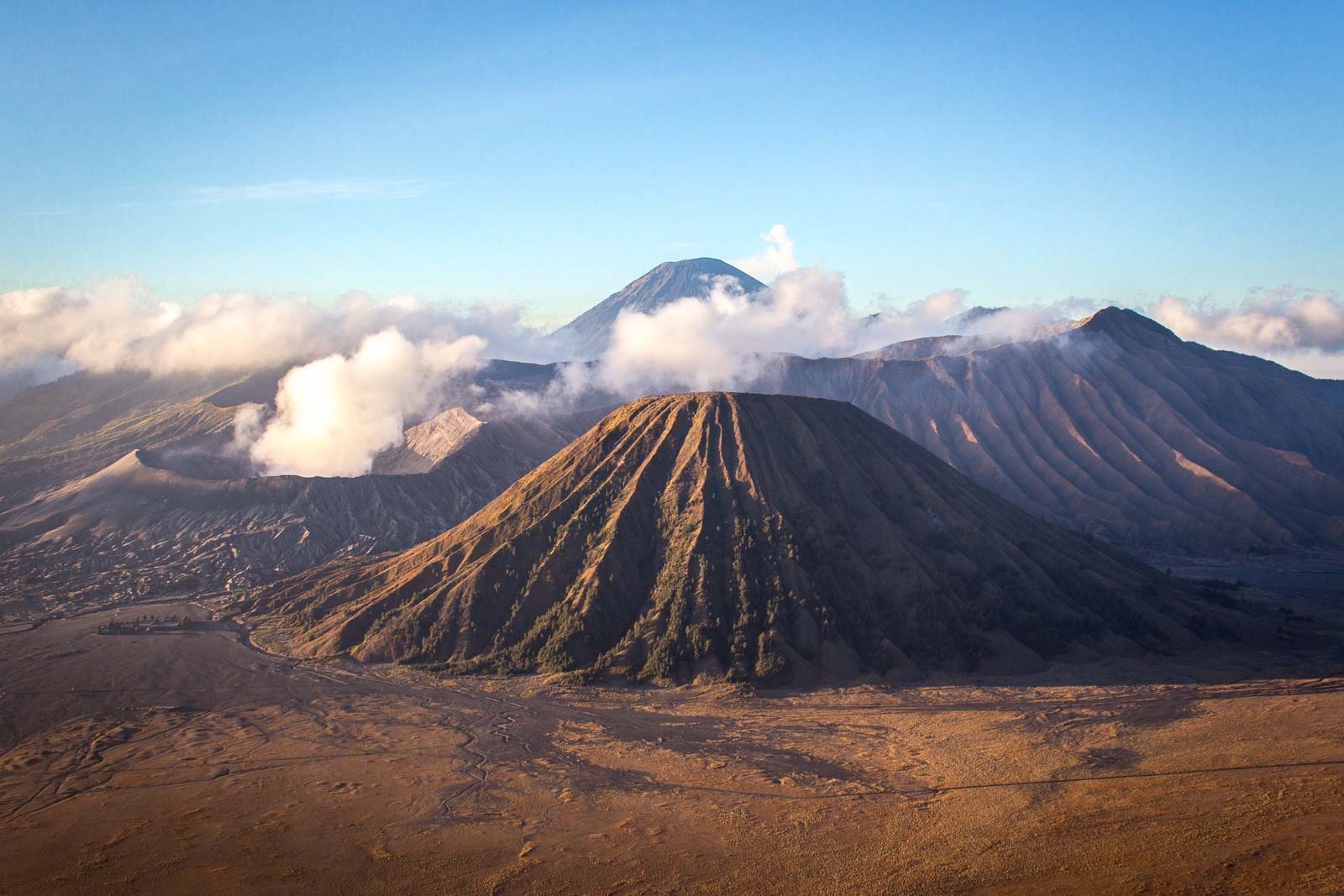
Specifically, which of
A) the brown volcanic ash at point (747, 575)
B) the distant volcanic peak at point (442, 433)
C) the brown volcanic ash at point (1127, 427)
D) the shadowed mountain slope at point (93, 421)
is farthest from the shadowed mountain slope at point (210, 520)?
the brown volcanic ash at point (1127, 427)

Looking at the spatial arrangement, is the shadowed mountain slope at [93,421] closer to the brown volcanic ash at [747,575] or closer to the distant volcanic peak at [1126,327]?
the brown volcanic ash at [747,575]

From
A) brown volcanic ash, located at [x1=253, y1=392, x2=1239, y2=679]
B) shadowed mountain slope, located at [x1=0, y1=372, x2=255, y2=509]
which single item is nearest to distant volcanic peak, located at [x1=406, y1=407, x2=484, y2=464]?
shadowed mountain slope, located at [x1=0, y1=372, x2=255, y2=509]

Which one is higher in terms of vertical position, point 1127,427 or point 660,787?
point 1127,427

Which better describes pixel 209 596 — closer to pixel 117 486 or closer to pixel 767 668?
pixel 117 486

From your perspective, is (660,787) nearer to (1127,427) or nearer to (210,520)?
(210,520)

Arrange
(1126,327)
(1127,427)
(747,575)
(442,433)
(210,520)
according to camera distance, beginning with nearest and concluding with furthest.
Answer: (747,575) → (210,520) → (442,433) → (1127,427) → (1126,327)

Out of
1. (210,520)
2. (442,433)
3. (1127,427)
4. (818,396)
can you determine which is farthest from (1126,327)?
(210,520)
